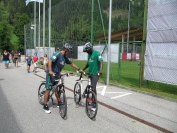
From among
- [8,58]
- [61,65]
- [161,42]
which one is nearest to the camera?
[61,65]

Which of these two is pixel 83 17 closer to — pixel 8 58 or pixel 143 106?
pixel 8 58

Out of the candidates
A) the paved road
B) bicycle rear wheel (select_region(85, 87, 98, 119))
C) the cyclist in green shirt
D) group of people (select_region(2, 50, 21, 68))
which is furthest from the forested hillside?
bicycle rear wheel (select_region(85, 87, 98, 119))

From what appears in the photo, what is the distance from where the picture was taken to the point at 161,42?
28.4 ft

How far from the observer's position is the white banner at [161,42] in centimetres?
823

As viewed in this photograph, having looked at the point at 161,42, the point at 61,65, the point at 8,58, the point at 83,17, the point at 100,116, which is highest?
the point at 83,17

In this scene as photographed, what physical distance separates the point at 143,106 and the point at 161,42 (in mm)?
3076

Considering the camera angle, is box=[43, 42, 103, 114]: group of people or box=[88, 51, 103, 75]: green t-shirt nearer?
box=[43, 42, 103, 114]: group of people

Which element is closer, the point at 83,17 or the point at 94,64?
the point at 94,64

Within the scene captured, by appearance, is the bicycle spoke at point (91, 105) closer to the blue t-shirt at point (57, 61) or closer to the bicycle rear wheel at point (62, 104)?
the bicycle rear wheel at point (62, 104)

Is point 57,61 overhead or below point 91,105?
overhead

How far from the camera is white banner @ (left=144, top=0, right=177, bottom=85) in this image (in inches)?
324

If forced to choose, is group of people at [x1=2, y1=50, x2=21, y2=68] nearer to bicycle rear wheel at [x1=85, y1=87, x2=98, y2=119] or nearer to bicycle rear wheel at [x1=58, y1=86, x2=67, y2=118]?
bicycle rear wheel at [x1=58, y1=86, x2=67, y2=118]

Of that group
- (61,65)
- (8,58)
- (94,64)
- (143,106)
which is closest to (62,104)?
(61,65)

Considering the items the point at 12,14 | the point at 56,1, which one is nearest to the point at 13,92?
the point at 56,1
